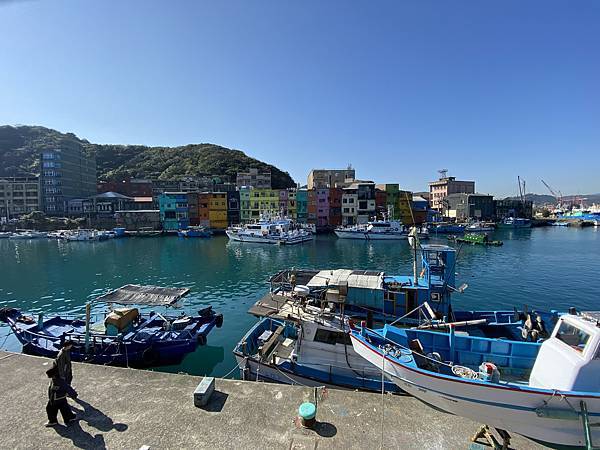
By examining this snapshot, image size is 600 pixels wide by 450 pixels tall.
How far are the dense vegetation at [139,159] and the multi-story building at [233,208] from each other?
140ft

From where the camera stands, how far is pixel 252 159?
155m

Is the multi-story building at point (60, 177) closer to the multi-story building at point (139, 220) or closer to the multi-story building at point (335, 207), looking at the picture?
the multi-story building at point (139, 220)

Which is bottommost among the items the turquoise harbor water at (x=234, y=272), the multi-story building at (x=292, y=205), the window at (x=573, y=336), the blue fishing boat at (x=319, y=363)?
the turquoise harbor water at (x=234, y=272)

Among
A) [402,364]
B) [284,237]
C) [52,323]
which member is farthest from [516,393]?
[284,237]

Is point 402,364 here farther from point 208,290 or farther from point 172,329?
point 208,290

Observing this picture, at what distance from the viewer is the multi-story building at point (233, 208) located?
87.1 metres

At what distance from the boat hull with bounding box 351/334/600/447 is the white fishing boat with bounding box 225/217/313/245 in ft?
175

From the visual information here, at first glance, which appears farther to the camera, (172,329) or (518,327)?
(172,329)

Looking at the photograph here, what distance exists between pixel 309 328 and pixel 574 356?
24.5 ft

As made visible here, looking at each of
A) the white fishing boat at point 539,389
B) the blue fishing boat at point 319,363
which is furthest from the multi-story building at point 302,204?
the white fishing boat at point 539,389

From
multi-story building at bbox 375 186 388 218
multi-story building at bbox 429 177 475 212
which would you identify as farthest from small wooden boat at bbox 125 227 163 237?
multi-story building at bbox 429 177 475 212

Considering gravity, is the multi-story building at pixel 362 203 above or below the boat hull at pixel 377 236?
above

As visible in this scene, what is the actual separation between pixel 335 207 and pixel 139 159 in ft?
386

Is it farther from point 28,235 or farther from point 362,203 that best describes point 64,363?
point 28,235
